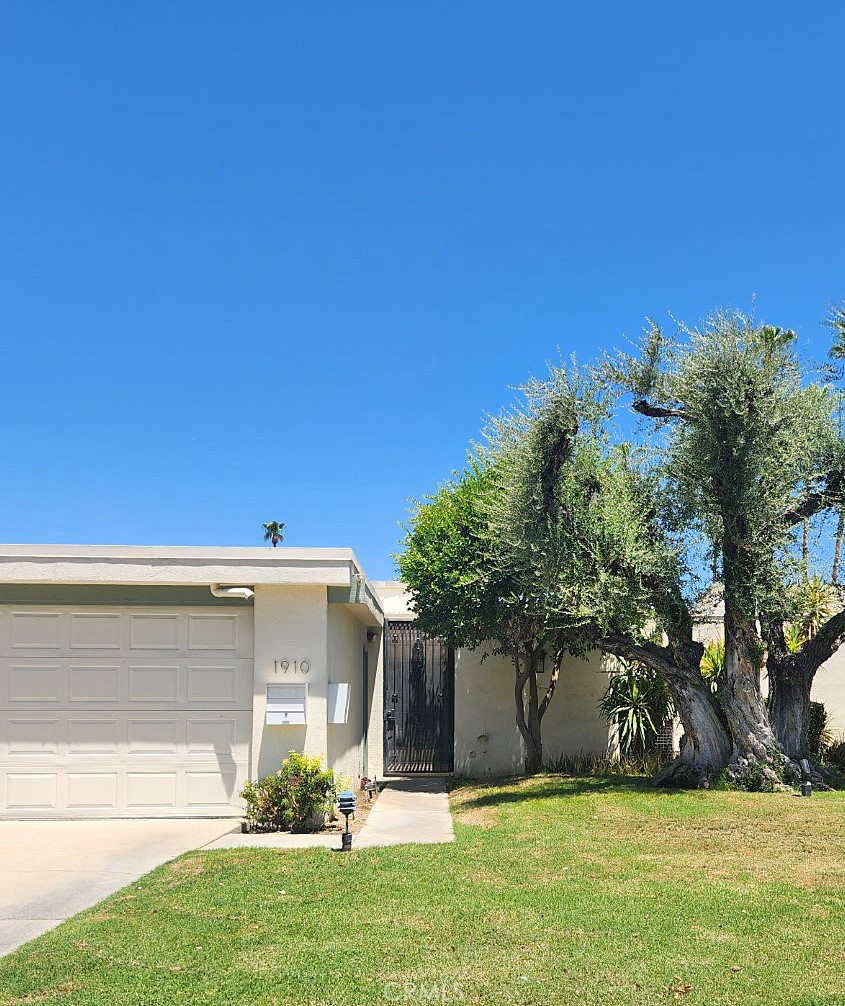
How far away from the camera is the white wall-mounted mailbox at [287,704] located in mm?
10703

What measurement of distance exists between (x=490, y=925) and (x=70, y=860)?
4496 millimetres

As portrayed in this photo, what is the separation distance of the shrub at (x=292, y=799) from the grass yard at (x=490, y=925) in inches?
55.6

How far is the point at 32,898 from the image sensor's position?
23.3 feet

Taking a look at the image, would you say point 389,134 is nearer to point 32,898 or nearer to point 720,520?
point 720,520

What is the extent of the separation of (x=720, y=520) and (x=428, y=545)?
4.92 metres

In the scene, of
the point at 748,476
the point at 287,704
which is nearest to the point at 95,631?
the point at 287,704

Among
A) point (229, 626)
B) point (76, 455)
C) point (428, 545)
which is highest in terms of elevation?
point (76, 455)

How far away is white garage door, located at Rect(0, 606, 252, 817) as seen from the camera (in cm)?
1098

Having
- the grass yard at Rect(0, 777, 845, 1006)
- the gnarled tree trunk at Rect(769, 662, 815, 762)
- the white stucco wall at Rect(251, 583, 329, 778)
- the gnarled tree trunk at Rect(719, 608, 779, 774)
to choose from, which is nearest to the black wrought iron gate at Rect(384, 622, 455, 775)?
the gnarled tree trunk at Rect(719, 608, 779, 774)

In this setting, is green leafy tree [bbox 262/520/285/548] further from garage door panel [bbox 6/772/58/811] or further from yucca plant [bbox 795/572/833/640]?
garage door panel [bbox 6/772/58/811]

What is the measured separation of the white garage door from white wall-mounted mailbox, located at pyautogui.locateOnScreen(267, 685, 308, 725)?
0.42 m

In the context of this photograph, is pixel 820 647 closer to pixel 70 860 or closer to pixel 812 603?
pixel 812 603

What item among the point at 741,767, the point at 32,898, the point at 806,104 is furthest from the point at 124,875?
the point at 806,104

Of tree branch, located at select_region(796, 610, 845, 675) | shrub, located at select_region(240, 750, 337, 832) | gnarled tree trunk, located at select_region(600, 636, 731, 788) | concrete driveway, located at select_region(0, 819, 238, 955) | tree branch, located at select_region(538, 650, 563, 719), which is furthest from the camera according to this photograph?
tree branch, located at select_region(538, 650, 563, 719)
